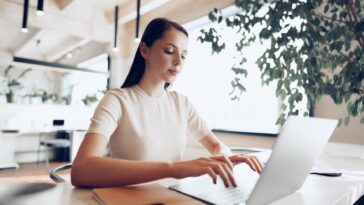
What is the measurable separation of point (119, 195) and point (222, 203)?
0.26 m

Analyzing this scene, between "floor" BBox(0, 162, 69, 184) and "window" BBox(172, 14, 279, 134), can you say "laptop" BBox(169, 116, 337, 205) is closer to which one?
"window" BBox(172, 14, 279, 134)

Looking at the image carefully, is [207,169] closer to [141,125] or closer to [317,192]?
[317,192]

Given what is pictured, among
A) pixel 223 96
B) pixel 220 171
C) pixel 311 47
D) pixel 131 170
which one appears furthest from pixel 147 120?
pixel 223 96

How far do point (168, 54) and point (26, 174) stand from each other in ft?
15.0

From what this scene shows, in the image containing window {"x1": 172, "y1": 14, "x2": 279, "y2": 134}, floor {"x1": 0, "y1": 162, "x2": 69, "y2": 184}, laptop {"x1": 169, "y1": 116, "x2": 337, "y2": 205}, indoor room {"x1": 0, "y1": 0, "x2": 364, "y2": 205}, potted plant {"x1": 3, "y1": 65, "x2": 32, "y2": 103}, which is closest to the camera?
laptop {"x1": 169, "y1": 116, "x2": 337, "y2": 205}

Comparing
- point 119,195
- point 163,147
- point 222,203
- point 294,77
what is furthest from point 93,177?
point 294,77

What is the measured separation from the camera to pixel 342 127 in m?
2.30

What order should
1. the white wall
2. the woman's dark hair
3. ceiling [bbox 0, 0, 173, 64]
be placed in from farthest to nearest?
1. ceiling [bbox 0, 0, 173, 64]
2. the white wall
3. the woman's dark hair

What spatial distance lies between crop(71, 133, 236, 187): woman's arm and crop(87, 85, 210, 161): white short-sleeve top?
0.23 meters

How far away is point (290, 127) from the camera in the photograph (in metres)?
0.60

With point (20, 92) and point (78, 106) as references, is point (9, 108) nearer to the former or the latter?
point (20, 92)

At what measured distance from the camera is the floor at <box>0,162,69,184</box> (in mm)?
4221

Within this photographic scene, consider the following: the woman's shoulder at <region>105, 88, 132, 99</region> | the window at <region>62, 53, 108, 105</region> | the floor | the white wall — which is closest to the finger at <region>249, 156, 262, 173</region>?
the woman's shoulder at <region>105, 88, 132, 99</region>

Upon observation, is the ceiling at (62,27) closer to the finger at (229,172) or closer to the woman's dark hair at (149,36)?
the woman's dark hair at (149,36)
